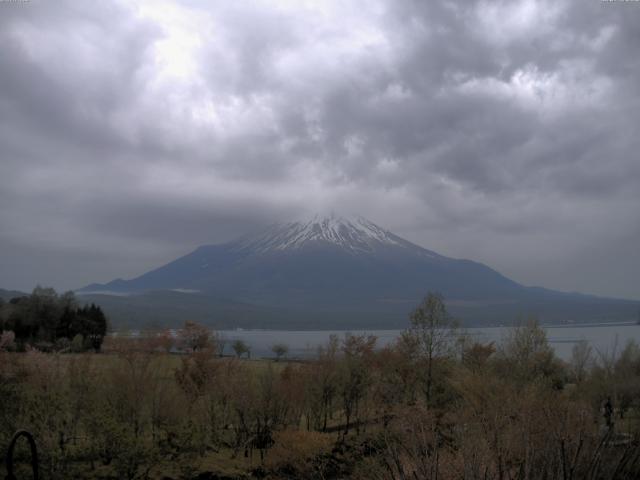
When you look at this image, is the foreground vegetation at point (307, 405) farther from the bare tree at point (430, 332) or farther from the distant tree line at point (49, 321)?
the distant tree line at point (49, 321)

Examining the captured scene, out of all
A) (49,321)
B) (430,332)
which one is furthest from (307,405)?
(49,321)

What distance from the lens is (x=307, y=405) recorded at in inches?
1460

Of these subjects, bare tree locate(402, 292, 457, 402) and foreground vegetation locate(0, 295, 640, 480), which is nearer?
foreground vegetation locate(0, 295, 640, 480)

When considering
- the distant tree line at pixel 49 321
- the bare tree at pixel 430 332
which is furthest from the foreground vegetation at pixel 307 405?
the distant tree line at pixel 49 321

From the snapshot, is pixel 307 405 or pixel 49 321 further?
pixel 49 321

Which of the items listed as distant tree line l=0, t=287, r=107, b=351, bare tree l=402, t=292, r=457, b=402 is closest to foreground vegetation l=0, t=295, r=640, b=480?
bare tree l=402, t=292, r=457, b=402

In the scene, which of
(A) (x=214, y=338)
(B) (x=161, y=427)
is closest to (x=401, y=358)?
(B) (x=161, y=427)

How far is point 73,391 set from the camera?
85.2 ft

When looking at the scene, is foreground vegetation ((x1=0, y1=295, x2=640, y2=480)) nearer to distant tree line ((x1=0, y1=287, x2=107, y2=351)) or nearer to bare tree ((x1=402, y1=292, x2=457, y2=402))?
bare tree ((x1=402, y1=292, x2=457, y2=402))

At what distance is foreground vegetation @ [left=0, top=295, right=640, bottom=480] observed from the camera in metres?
21.1

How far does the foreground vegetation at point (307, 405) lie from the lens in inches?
832

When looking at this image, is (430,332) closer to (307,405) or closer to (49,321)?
(307,405)

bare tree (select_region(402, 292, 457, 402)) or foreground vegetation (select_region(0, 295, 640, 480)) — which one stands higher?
bare tree (select_region(402, 292, 457, 402))

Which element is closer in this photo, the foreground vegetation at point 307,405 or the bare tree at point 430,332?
the foreground vegetation at point 307,405
